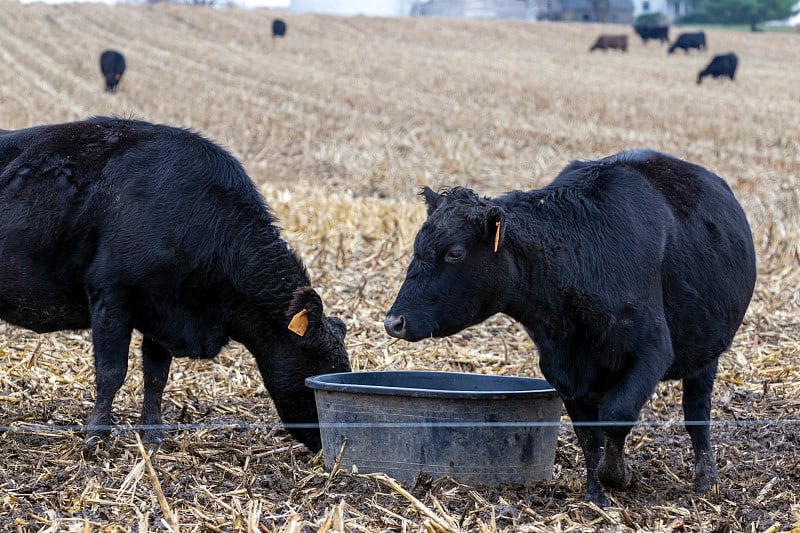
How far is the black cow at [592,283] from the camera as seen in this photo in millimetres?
4789

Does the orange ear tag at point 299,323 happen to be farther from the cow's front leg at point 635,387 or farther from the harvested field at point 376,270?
the cow's front leg at point 635,387

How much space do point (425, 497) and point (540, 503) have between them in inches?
25.8

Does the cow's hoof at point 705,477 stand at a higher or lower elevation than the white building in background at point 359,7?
lower

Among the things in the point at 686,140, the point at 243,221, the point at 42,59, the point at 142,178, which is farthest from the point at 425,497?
the point at 42,59

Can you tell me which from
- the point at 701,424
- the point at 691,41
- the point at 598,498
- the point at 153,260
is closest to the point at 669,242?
the point at 701,424

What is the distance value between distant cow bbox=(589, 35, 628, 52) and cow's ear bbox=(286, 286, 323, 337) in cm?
4184

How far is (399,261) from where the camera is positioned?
32.8 ft

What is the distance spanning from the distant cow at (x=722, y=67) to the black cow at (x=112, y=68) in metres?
20.8

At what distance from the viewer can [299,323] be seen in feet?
18.7

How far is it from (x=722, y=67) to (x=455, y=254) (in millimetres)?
34932

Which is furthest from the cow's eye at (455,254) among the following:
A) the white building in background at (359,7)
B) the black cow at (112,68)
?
the white building in background at (359,7)

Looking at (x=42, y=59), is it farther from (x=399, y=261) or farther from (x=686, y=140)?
(x=399, y=261)

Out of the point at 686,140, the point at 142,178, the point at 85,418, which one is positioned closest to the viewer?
the point at 142,178

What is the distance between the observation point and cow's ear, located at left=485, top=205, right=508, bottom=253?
15.3 feet
